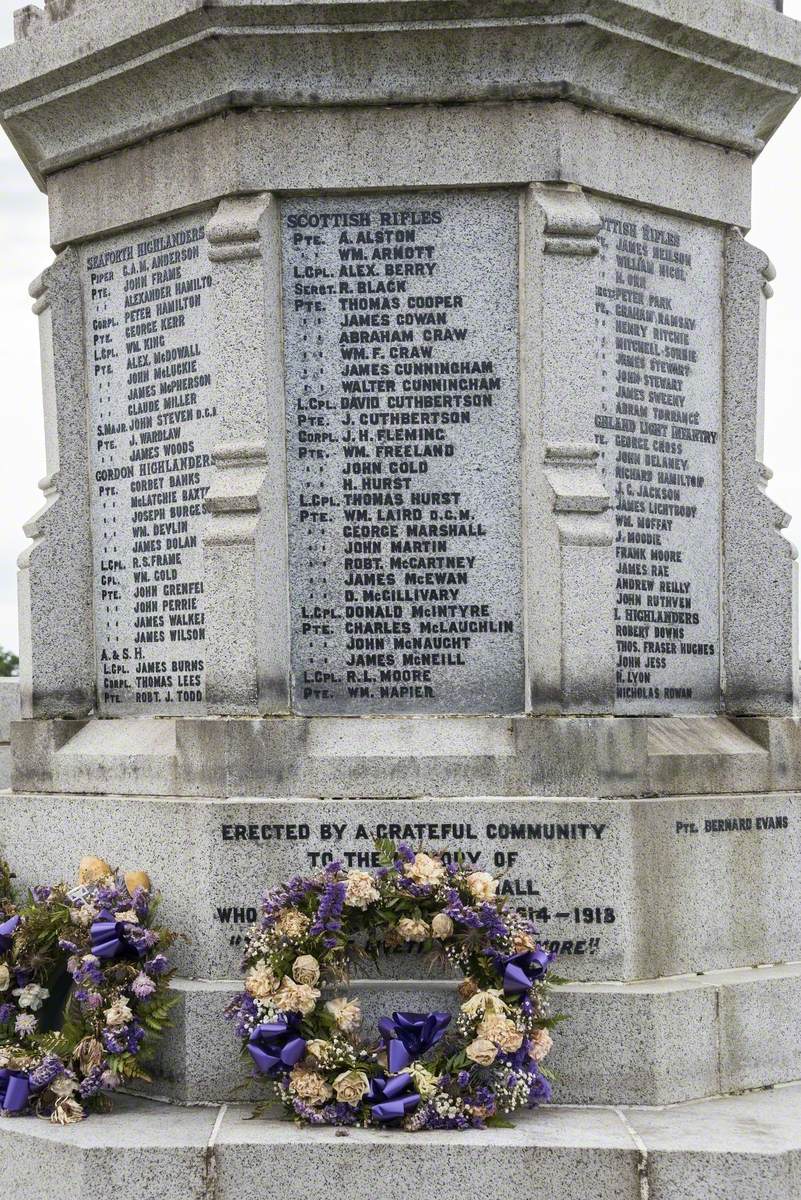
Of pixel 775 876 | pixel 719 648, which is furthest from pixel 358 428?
pixel 775 876

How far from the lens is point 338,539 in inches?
310

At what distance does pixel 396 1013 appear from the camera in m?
6.82

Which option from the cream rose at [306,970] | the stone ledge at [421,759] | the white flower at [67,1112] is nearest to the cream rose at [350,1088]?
the cream rose at [306,970]

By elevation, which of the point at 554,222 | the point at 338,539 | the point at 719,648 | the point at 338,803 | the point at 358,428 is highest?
the point at 554,222

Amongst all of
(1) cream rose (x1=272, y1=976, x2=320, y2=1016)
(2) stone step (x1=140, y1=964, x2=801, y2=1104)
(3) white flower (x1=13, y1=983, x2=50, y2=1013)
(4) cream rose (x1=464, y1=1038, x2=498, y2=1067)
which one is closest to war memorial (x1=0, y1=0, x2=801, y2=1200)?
(2) stone step (x1=140, y1=964, x2=801, y2=1104)

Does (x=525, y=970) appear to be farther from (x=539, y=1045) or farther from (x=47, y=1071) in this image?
(x=47, y=1071)

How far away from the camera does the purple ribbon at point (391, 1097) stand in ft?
20.9

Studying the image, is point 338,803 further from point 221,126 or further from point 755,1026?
point 221,126

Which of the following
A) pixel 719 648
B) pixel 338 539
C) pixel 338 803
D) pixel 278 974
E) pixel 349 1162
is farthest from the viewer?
pixel 719 648

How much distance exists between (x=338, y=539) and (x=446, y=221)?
5.65ft

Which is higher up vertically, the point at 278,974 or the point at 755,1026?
the point at 278,974

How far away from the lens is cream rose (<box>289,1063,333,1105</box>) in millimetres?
6438

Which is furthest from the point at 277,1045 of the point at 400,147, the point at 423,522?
the point at 400,147

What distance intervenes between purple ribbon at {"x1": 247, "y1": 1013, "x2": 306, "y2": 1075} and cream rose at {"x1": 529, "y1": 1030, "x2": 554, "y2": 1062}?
0.98 meters
